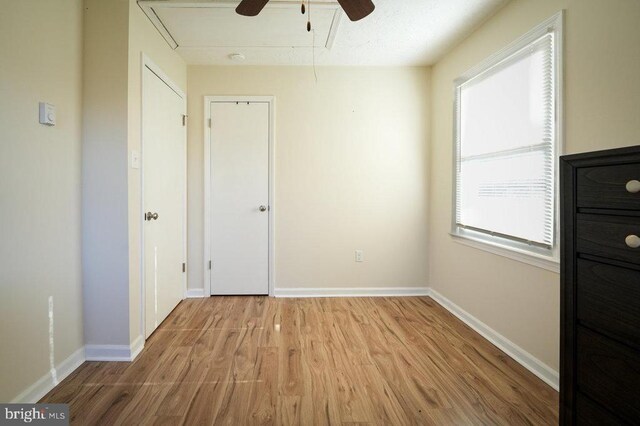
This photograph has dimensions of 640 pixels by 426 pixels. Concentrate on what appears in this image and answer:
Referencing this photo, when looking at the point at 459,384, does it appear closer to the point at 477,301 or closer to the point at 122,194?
the point at 477,301

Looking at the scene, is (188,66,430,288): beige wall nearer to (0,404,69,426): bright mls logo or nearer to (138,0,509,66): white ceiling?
(138,0,509,66): white ceiling

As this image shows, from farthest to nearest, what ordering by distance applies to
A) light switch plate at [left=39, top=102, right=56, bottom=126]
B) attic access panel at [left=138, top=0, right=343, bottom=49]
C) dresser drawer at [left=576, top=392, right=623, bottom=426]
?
attic access panel at [left=138, top=0, right=343, bottom=49], light switch plate at [left=39, top=102, right=56, bottom=126], dresser drawer at [left=576, top=392, right=623, bottom=426]

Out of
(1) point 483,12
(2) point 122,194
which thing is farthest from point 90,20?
(1) point 483,12

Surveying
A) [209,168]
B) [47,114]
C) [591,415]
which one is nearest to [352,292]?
[209,168]

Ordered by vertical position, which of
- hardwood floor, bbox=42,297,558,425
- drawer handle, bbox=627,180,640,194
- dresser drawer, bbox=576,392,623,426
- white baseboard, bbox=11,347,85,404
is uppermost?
drawer handle, bbox=627,180,640,194

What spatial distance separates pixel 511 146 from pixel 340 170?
1.62m

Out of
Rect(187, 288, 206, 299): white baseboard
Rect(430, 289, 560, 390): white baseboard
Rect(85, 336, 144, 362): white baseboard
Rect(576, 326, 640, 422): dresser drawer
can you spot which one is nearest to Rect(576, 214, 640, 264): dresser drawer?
Rect(576, 326, 640, 422): dresser drawer

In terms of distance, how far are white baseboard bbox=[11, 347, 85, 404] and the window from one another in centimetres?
291

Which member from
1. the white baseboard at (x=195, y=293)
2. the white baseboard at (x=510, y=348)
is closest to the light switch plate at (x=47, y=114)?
the white baseboard at (x=195, y=293)

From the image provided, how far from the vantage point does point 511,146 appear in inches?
84.5

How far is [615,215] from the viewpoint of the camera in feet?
3.16

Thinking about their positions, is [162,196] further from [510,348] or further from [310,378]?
[510,348]

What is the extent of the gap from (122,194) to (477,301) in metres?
2.76

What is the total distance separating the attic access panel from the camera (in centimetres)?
223
